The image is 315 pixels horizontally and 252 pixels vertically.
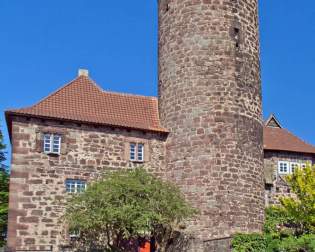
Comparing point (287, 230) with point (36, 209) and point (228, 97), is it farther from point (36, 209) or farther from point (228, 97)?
point (36, 209)

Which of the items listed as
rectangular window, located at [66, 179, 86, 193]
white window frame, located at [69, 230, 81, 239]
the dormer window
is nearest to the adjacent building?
rectangular window, located at [66, 179, 86, 193]

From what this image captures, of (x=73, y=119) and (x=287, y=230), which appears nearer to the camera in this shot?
(x=73, y=119)

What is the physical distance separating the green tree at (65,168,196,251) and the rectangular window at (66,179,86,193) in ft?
5.21

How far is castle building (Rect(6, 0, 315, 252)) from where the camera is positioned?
27797 mm

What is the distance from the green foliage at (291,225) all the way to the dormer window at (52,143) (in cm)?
925

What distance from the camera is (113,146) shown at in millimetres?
29906

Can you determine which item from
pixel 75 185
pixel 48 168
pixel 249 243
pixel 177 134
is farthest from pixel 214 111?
pixel 48 168

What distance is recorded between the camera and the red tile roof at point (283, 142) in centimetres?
3655

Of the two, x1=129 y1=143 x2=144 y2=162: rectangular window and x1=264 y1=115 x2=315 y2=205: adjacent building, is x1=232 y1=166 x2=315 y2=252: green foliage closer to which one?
x1=264 y1=115 x2=315 y2=205: adjacent building

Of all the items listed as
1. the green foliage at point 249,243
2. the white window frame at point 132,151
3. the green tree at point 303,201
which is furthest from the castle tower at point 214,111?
the green tree at point 303,201

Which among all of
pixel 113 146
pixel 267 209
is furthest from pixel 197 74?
pixel 267 209

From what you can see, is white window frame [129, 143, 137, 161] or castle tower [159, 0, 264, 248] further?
white window frame [129, 143, 137, 161]

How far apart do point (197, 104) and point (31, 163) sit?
28.0 ft

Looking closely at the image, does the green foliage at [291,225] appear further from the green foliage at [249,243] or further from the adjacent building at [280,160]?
the adjacent building at [280,160]
